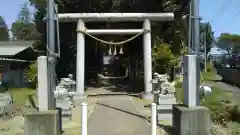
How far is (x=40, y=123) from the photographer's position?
8305 millimetres

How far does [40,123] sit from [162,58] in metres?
14.0

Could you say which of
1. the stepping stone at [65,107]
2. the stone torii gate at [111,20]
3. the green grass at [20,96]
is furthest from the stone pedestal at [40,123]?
the stone torii gate at [111,20]

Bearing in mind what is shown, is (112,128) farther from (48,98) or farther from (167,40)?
(167,40)

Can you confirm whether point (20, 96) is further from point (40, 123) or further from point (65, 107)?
point (40, 123)

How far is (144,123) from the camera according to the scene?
11312 mm

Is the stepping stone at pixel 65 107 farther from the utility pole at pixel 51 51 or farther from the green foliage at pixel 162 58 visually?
the green foliage at pixel 162 58

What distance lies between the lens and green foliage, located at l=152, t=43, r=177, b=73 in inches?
841

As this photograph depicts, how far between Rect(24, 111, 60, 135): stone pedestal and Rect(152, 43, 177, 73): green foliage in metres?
13.8

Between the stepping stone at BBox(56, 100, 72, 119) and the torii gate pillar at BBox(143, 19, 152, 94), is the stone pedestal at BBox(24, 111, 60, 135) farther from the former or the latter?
the torii gate pillar at BBox(143, 19, 152, 94)

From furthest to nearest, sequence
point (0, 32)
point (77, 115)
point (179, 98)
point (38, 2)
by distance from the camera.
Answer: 1. point (0, 32)
2. point (38, 2)
3. point (179, 98)
4. point (77, 115)

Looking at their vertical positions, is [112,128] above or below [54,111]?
below

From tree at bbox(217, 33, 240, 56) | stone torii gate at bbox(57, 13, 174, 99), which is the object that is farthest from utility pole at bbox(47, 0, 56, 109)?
tree at bbox(217, 33, 240, 56)

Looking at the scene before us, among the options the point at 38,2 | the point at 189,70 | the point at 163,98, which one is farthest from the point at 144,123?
the point at 38,2

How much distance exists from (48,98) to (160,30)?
48.8 ft
